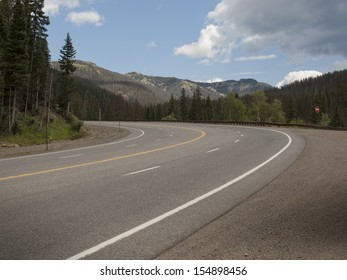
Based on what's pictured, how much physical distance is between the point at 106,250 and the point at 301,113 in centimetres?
18775

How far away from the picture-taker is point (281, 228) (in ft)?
19.4

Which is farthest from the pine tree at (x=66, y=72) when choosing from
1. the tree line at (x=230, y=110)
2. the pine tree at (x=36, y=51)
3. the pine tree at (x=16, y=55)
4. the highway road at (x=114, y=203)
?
the highway road at (x=114, y=203)

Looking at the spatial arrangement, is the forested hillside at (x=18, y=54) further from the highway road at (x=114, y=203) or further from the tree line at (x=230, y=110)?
the tree line at (x=230, y=110)

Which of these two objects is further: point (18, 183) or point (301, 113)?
point (301, 113)

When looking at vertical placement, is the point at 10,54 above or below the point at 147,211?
above

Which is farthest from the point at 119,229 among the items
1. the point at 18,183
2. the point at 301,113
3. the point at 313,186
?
the point at 301,113

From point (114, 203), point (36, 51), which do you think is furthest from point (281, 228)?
point (36, 51)

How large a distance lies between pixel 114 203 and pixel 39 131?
42523 millimetres

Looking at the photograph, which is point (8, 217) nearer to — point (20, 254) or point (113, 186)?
point (20, 254)

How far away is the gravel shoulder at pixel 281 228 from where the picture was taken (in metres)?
4.83

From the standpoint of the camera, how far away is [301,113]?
18038cm

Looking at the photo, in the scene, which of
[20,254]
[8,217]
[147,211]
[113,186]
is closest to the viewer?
[20,254]

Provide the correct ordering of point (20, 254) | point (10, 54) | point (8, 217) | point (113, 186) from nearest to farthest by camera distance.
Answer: point (20, 254) → point (8, 217) → point (113, 186) → point (10, 54)

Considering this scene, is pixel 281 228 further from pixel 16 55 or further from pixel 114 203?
pixel 16 55
